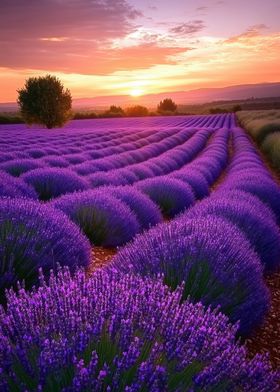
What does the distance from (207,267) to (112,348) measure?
147cm

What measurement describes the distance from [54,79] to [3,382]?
37843mm

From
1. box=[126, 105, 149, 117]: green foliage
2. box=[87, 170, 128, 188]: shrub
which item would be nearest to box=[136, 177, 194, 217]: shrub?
box=[87, 170, 128, 188]: shrub

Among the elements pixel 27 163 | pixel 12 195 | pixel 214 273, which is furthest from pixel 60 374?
pixel 27 163

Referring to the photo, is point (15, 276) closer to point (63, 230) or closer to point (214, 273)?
point (63, 230)

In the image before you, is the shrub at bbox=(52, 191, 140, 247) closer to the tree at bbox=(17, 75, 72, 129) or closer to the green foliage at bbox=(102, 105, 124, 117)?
the tree at bbox=(17, 75, 72, 129)

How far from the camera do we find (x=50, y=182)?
23.6 feet

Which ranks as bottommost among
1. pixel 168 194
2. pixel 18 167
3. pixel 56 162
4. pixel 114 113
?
pixel 168 194

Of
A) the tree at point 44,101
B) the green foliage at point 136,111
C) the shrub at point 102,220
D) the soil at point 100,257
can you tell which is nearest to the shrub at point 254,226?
the shrub at point 102,220

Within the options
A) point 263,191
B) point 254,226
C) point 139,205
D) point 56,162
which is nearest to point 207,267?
point 254,226

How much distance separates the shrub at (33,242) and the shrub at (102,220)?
1194mm

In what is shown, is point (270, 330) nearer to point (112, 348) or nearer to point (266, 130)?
point (112, 348)

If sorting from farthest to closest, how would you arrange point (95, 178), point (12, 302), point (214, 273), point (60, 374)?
point (95, 178) → point (214, 273) → point (12, 302) → point (60, 374)

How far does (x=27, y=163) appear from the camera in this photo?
8758 mm

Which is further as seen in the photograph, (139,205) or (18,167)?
(18,167)
